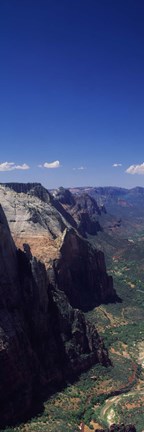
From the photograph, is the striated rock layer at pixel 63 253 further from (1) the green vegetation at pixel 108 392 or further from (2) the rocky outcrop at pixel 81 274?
(1) the green vegetation at pixel 108 392

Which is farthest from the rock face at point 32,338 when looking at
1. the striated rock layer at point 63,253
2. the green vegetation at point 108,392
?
the striated rock layer at point 63,253

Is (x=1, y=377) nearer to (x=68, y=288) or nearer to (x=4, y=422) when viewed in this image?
(x=4, y=422)

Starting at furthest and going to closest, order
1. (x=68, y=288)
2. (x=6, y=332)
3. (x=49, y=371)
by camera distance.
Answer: (x=68, y=288) < (x=49, y=371) < (x=6, y=332)

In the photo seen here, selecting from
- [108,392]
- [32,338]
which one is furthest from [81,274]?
[32,338]

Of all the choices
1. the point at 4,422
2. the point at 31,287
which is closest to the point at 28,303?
the point at 31,287

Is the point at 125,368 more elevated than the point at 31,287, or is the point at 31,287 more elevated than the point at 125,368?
the point at 31,287

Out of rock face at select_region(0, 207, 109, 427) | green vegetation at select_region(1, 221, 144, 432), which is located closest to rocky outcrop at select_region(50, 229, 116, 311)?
green vegetation at select_region(1, 221, 144, 432)
